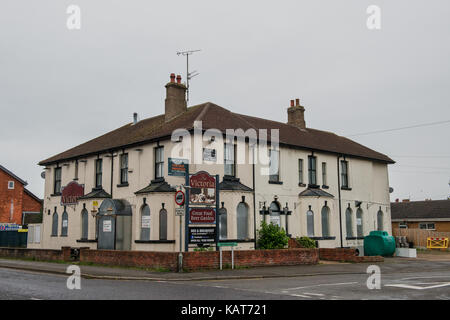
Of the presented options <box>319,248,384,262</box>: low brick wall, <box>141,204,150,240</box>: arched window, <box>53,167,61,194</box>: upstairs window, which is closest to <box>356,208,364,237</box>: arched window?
<box>319,248,384,262</box>: low brick wall

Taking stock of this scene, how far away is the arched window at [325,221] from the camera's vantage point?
30547 mm

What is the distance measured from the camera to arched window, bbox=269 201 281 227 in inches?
1102

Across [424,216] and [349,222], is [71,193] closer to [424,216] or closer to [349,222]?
[349,222]

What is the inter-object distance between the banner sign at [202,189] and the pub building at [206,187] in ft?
0.17

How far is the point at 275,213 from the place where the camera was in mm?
28281

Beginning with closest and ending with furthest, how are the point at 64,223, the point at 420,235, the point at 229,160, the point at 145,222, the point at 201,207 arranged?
the point at 201,207, the point at 145,222, the point at 229,160, the point at 64,223, the point at 420,235

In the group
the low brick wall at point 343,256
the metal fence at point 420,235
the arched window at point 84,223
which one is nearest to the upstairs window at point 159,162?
the arched window at point 84,223

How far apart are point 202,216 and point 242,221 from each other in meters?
4.25

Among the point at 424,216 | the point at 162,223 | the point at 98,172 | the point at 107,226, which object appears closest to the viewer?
the point at 162,223

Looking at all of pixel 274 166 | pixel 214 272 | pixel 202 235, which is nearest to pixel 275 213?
pixel 274 166

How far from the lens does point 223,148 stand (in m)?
26.2

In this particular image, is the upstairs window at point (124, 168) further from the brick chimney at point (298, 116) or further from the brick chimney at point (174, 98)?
the brick chimney at point (298, 116)

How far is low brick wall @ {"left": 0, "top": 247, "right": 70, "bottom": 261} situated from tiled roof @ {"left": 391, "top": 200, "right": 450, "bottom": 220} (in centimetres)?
3577

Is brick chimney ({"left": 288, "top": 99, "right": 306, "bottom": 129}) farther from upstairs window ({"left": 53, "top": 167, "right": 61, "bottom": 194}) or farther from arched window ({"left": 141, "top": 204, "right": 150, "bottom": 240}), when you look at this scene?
upstairs window ({"left": 53, "top": 167, "right": 61, "bottom": 194})
